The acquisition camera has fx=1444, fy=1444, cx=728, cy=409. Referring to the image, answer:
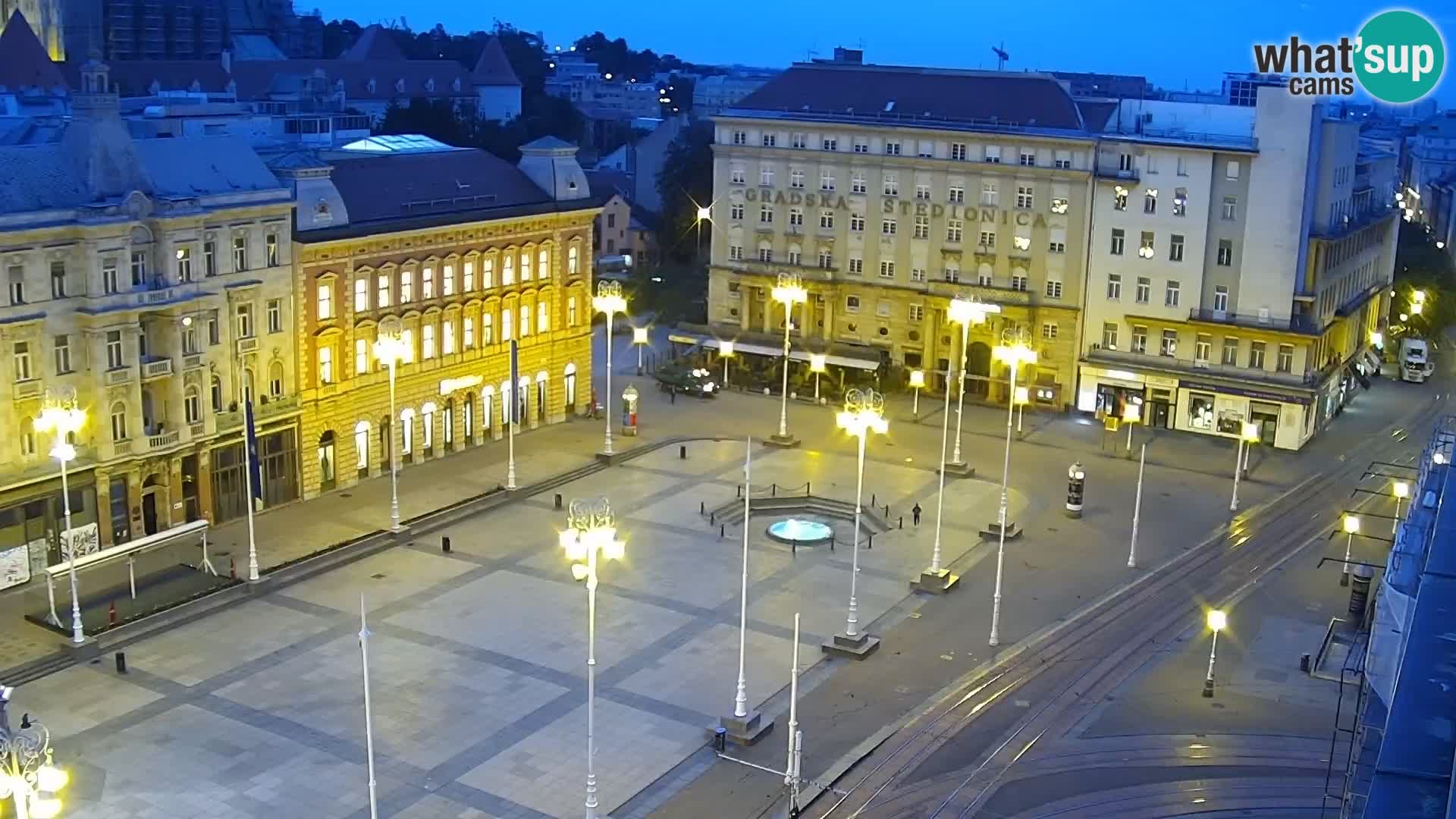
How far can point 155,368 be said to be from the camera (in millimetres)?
54812

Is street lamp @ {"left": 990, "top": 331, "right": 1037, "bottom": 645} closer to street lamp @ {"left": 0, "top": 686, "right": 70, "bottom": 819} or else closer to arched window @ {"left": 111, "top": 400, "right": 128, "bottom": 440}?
street lamp @ {"left": 0, "top": 686, "right": 70, "bottom": 819}

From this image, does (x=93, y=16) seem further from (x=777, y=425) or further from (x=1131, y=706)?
(x=1131, y=706)

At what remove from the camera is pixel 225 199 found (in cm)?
5753

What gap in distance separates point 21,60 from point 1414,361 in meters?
116

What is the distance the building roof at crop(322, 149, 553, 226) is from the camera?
66312 millimetres

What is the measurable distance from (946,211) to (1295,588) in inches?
1435

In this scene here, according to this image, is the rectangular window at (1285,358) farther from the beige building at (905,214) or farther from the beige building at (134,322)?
the beige building at (134,322)

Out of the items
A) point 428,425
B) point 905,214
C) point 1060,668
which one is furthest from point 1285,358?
point 428,425

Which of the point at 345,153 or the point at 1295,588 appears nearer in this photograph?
the point at 1295,588

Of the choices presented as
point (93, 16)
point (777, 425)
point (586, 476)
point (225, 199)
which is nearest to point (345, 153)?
point (225, 199)

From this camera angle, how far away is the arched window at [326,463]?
63812 millimetres

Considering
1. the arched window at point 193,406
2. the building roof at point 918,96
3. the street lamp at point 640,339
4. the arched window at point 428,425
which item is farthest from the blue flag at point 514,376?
the building roof at point 918,96

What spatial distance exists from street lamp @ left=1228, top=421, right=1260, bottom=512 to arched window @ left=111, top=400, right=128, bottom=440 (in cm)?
4584

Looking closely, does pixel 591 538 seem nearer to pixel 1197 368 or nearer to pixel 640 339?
pixel 1197 368
